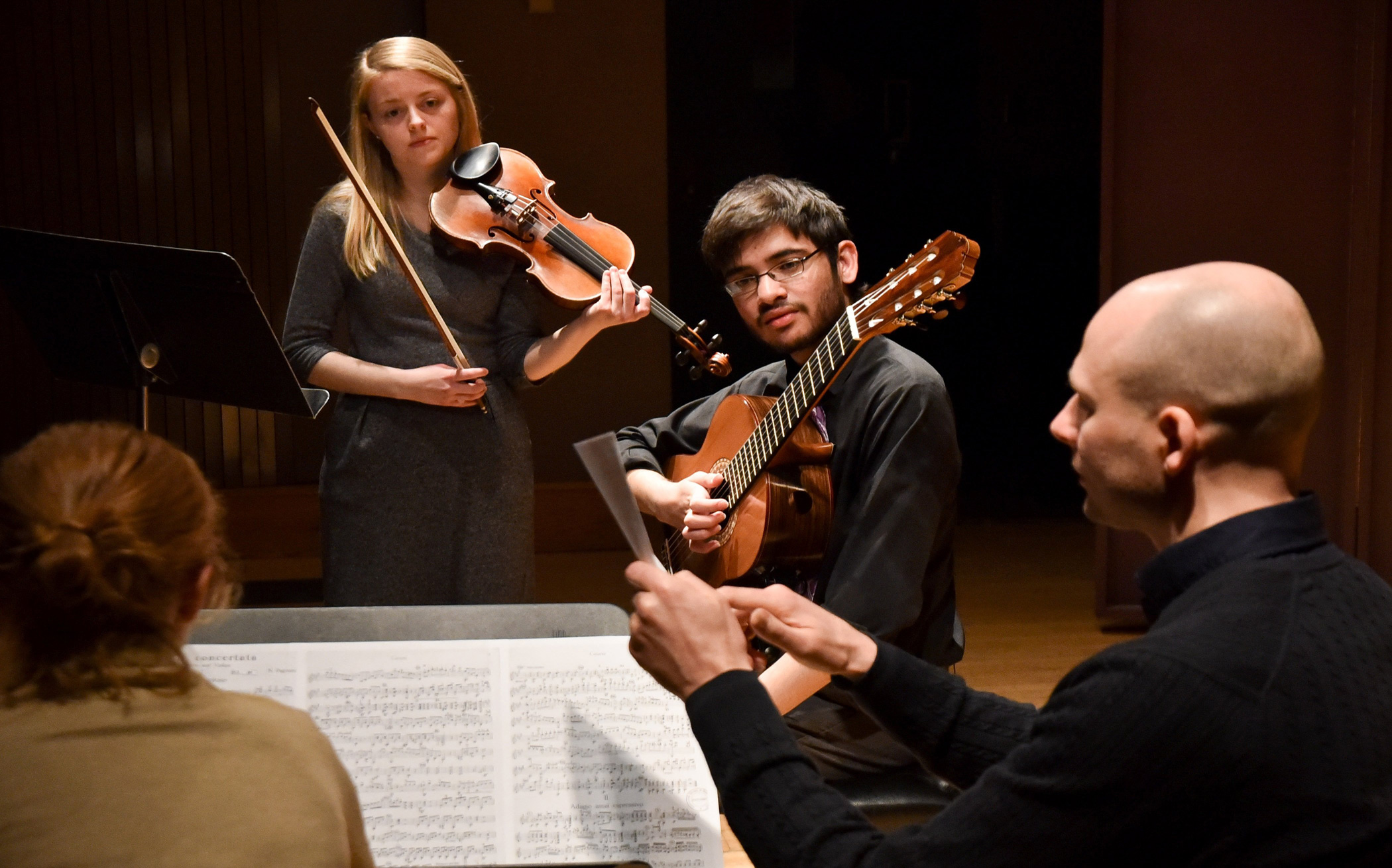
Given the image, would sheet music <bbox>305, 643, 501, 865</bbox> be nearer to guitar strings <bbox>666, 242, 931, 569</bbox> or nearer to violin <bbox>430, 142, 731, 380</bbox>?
guitar strings <bbox>666, 242, 931, 569</bbox>

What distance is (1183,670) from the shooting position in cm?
85

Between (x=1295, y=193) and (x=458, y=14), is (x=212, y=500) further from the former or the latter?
(x=458, y=14)

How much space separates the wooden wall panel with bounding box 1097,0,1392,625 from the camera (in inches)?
145

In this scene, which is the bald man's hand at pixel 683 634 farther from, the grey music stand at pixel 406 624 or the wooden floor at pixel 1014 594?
the wooden floor at pixel 1014 594

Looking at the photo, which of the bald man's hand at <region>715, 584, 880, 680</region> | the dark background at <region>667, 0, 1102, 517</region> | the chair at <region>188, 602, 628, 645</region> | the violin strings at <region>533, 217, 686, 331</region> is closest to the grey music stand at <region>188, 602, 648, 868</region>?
the chair at <region>188, 602, 628, 645</region>

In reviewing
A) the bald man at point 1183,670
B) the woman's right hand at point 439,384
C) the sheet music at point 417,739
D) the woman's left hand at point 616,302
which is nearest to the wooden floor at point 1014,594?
the woman's left hand at point 616,302

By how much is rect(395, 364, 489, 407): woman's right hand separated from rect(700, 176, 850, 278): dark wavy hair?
48cm

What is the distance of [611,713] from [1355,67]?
11.2 feet

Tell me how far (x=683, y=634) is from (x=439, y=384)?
118 centimetres

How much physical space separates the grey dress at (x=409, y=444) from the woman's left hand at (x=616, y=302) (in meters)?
0.17

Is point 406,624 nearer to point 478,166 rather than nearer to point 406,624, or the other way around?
point 406,624

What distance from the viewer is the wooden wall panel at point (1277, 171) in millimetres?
3686

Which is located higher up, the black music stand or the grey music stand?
the black music stand

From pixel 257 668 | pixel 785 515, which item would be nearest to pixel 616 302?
pixel 785 515
